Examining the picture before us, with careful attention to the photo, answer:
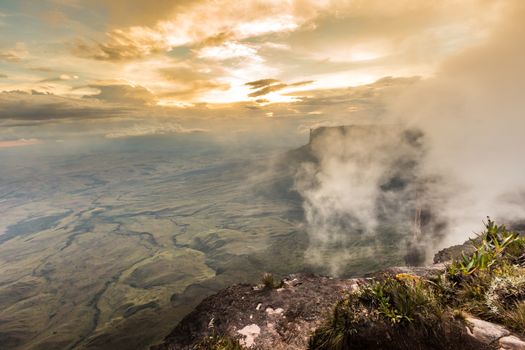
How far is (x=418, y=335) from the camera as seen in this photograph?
7086 millimetres

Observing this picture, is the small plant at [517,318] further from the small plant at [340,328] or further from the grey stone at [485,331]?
the small plant at [340,328]

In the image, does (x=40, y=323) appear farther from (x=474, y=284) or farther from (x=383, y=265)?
(x=474, y=284)

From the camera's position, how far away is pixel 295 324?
13.8 meters

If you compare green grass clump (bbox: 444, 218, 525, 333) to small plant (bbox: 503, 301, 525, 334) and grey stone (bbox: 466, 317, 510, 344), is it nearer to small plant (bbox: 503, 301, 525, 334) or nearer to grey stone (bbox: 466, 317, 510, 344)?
small plant (bbox: 503, 301, 525, 334)

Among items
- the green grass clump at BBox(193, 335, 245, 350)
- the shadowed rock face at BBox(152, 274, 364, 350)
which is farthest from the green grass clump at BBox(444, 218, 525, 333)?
the green grass clump at BBox(193, 335, 245, 350)

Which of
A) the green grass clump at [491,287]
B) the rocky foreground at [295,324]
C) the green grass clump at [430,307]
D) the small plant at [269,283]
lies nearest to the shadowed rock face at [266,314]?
the rocky foreground at [295,324]

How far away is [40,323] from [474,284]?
257856mm

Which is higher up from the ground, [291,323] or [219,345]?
[219,345]

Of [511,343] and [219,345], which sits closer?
[511,343]


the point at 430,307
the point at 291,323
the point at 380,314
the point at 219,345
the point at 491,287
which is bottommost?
the point at 291,323

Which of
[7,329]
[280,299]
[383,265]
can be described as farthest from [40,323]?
[280,299]

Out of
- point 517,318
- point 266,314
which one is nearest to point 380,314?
point 517,318

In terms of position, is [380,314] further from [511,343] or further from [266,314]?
[266,314]

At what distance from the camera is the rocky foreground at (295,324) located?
696cm
